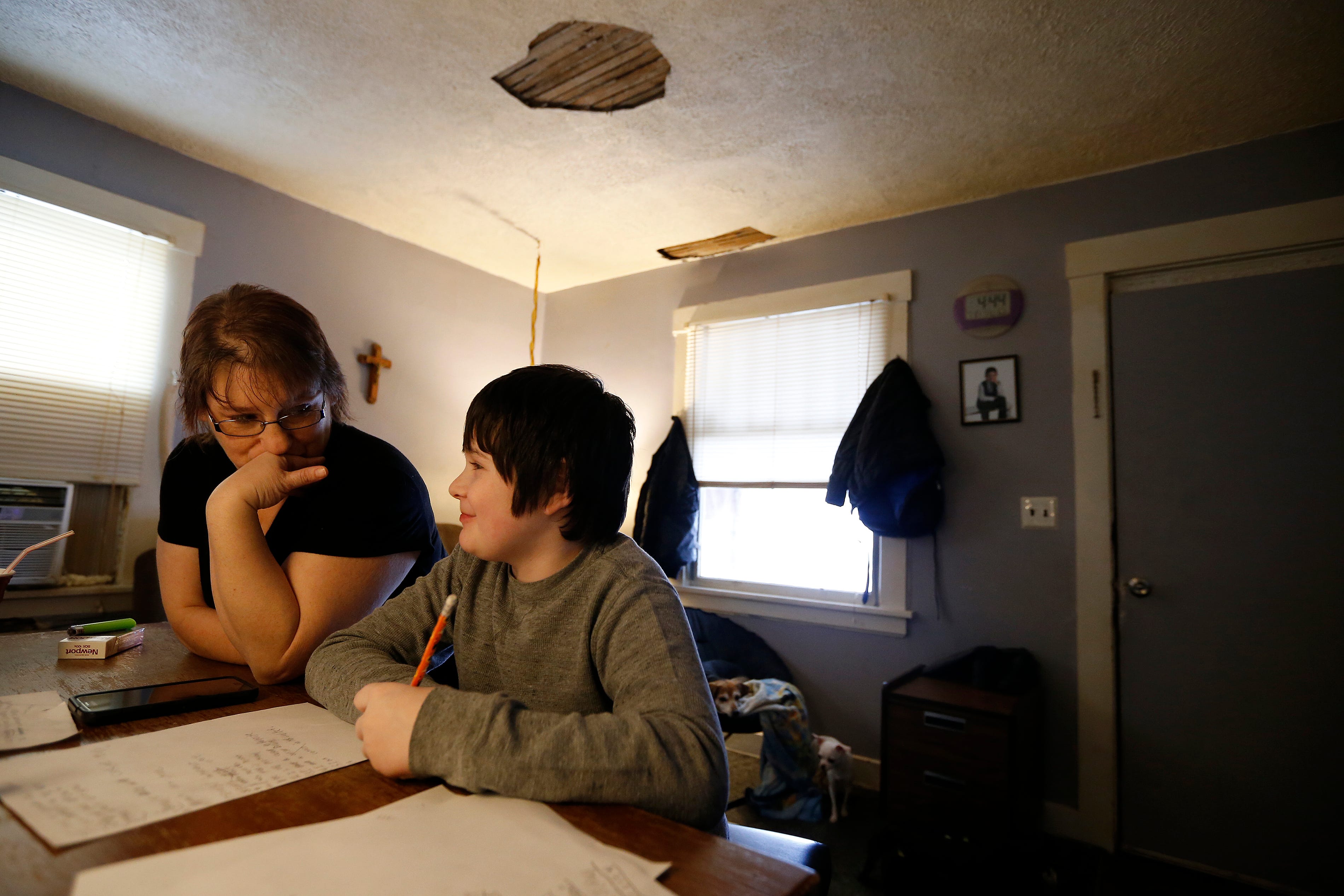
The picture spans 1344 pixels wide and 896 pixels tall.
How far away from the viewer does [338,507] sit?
1.23 metres

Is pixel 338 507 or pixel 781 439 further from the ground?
pixel 781 439

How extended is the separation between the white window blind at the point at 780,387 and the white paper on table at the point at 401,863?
2.87m

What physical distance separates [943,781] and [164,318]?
3.49 meters

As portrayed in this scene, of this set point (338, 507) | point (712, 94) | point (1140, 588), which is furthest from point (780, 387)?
point (338, 507)

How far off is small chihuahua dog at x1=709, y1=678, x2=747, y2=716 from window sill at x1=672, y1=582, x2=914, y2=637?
1.26 feet

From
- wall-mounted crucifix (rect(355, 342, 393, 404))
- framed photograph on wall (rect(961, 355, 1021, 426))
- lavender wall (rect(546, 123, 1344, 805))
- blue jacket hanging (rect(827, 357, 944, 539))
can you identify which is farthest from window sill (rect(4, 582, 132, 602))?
framed photograph on wall (rect(961, 355, 1021, 426))

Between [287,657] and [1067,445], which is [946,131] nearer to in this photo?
[1067,445]

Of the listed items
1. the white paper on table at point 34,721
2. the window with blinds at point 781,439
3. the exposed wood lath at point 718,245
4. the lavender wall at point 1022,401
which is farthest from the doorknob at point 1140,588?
the white paper on table at point 34,721

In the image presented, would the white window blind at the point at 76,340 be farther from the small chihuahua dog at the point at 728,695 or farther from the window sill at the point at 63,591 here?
the small chihuahua dog at the point at 728,695

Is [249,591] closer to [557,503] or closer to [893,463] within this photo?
[557,503]

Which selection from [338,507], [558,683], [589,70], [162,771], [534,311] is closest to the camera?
[162,771]

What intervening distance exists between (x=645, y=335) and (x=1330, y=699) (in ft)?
10.8

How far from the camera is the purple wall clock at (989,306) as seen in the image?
2.90 metres

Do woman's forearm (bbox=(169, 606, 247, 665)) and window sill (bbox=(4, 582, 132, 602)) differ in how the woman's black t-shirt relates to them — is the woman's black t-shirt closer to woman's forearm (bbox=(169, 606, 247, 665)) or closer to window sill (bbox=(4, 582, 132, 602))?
woman's forearm (bbox=(169, 606, 247, 665))
